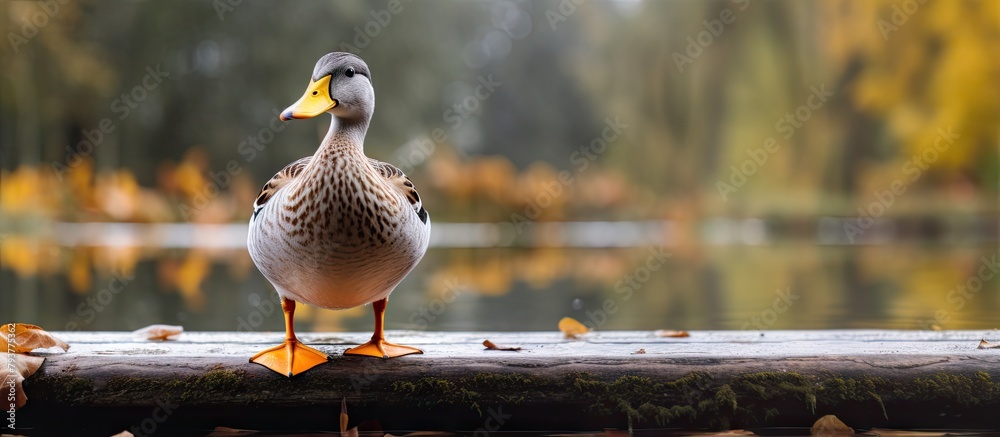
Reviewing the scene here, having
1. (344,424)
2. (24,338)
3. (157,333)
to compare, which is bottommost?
(344,424)

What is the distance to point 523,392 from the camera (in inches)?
119

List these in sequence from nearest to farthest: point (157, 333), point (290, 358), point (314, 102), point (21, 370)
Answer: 1. point (21, 370)
2. point (290, 358)
3. point (314, 102)
4. point (157, 333)

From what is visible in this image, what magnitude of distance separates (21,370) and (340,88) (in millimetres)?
1287

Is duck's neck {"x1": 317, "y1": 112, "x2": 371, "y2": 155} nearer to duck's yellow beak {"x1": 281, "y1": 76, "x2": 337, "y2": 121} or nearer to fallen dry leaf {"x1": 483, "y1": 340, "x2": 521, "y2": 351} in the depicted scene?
duck's yellow beak {"x1": 281, "y1": 76, "x2": 337, "y2": 121}

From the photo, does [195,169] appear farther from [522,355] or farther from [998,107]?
[522,355]

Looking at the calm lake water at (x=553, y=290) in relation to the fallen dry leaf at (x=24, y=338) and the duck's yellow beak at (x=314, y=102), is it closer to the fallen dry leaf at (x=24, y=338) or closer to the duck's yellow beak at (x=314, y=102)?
the fallen dry leaf at (x=24, y=338)

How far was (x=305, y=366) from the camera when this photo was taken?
3012 mm

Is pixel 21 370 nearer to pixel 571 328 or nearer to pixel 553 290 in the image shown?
pixel 571 328

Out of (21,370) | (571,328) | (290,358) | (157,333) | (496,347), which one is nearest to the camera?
(21,370)

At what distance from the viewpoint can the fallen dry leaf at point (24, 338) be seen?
10.1ft

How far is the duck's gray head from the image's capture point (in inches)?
126

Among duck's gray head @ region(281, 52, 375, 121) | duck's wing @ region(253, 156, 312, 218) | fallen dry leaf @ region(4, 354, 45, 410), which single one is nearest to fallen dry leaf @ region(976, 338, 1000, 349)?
duck's gray head @ region(281, 52, 375, 121)

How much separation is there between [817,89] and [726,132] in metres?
1.75

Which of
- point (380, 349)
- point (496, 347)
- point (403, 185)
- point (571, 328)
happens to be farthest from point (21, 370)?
point (571, 328)
